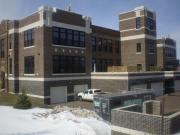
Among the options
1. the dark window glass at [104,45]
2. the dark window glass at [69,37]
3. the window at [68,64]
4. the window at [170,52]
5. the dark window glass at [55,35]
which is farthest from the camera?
the window at [170,52]

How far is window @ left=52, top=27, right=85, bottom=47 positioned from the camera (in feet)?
113

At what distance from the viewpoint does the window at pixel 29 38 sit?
35.9m

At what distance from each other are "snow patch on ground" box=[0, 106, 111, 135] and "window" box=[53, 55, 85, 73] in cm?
1054

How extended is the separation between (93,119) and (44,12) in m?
17.6

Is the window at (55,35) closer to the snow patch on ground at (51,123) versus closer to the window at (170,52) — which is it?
the snow patch on ground at (51,123)

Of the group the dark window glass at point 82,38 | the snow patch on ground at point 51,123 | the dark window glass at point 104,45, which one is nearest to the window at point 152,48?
the dark window glass at point 104,45

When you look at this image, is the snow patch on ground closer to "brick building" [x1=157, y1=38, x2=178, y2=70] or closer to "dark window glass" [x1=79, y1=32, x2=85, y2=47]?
"dark window glass" [x1=79, y1=32, x2=85, y2=47]

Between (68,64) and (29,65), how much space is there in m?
6.06

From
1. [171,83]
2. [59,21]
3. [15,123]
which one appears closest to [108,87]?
Result: [59,21]

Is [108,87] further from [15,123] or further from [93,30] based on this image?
[15,123]

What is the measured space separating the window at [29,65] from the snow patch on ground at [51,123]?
11.7 metres

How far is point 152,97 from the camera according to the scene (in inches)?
1160

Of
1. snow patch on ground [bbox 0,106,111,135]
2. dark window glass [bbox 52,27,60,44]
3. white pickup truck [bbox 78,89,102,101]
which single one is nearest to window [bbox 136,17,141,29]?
white pickup truck [bbox 78,89,102,101]

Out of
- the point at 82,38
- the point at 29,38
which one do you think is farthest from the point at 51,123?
the point at 82,38
